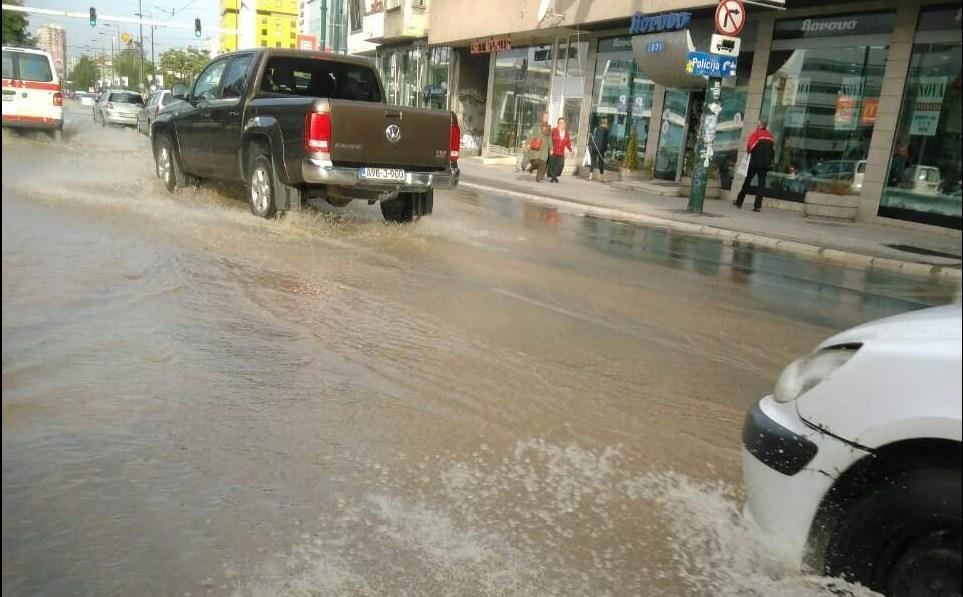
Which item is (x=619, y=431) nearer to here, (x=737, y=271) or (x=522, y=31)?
(x=737, y=271)

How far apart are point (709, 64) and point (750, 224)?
283 centimetres

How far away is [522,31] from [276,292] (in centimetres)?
2186

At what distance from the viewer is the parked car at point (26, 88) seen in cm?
197

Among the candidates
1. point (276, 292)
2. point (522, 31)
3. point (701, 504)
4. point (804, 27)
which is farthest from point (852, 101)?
point (701, 504)

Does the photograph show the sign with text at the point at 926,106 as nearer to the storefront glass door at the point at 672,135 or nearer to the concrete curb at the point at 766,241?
the concrete curb at the point at 766,241

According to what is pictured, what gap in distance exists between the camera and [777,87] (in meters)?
18.2

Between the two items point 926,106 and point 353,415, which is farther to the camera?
point 926,106

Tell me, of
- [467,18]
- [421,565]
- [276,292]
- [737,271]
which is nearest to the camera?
[421,565]

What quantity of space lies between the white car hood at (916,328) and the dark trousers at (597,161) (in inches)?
872

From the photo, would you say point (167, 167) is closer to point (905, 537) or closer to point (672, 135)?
point (905, 537)

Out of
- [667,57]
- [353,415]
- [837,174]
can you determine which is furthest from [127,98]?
[353,415]

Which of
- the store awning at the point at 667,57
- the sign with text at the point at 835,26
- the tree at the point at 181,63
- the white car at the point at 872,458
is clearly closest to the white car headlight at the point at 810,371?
the white car at the point at 872,458

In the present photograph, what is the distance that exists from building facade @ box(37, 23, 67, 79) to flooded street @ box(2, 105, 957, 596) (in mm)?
307

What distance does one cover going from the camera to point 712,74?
13.8 metres
